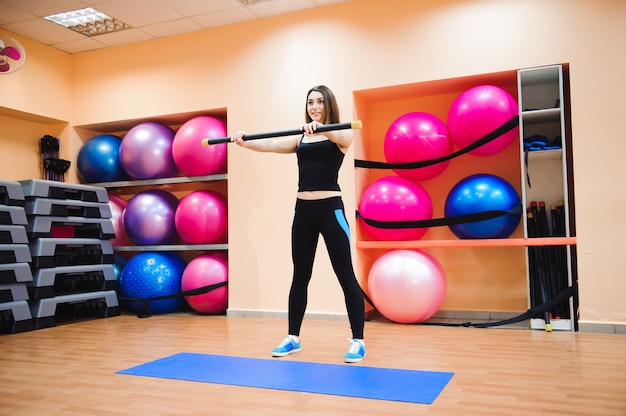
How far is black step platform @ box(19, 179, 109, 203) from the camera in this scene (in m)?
4.49

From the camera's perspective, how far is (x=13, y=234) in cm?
422

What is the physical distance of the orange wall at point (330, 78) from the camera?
379 cm

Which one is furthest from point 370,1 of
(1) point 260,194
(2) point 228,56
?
(1) point 260,194

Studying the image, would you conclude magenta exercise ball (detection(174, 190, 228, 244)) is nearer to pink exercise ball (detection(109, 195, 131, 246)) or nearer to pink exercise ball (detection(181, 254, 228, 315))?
pink exercise ball (detection(181, 254, 228, 315))

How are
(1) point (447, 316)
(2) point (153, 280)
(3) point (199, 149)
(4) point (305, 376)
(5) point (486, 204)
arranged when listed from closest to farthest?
1. (4) point (305, 376)
2. (5) point (486, 204)
3. (1) point (447, 316)
4. (3) point (199, 149)
5. (2) point (153, 280)

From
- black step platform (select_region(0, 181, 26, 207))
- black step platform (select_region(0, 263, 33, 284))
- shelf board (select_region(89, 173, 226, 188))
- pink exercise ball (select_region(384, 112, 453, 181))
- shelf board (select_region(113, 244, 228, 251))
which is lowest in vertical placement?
black step platform (select_region(0, 263, 33, 284))

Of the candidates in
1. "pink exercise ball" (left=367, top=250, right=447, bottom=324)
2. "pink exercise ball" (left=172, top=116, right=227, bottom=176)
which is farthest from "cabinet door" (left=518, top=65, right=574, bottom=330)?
"pink exercise ball" (left=172, top=116, right=227, bottom=176)

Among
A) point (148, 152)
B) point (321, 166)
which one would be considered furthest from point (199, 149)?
point (321, 166)

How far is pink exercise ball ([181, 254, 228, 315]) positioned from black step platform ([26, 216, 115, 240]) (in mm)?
854

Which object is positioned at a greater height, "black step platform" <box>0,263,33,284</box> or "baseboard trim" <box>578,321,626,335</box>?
"black step platform" <box>0,263,33,284</box>

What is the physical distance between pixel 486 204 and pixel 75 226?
3534 millimetres

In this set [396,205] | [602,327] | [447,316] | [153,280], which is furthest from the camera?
[153,280]

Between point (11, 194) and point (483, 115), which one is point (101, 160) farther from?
point (483, 115)

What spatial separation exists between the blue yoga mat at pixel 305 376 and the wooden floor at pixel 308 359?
67 millimetres
